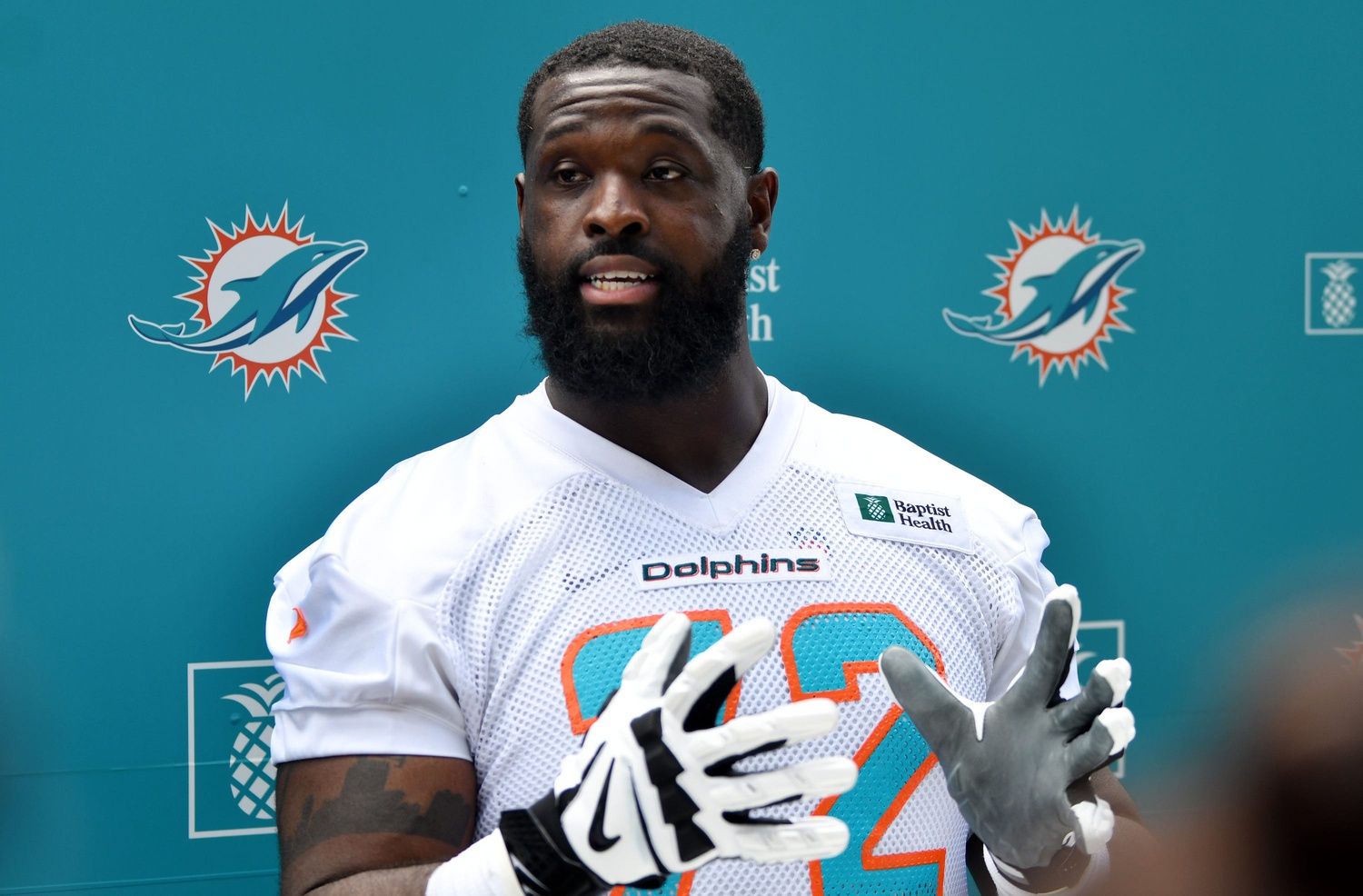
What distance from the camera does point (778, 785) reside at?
1203 millimetres

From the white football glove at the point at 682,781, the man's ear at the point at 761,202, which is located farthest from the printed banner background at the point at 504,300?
the white football glove at the point at 682,781

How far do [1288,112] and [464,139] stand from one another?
A: 1.18 metres

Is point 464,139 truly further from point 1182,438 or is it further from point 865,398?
point 1182,438

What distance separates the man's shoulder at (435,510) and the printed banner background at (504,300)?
0.32 metres

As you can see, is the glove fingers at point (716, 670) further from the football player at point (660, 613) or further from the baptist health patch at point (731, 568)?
the baptist health patch at point (731, 568)

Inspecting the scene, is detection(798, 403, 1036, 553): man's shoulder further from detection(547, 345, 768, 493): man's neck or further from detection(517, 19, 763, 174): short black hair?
detection(517, 19, 763, 174): short black hair

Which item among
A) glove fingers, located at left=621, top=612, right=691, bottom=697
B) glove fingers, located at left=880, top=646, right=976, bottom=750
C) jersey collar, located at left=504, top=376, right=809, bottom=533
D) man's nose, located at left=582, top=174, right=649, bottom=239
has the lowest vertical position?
glove fingers, located at left=880, top=646, right=976, bottom=750

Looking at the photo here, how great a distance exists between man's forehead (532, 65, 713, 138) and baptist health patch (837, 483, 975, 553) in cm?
42

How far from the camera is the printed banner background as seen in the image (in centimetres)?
181

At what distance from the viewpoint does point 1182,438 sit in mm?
2191

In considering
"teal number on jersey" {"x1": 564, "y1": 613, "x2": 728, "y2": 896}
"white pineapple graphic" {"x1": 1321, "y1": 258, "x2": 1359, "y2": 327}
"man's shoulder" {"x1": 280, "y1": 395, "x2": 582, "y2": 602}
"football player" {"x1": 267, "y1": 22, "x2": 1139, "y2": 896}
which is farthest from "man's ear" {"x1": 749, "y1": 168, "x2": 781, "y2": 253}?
"white pineapple graphic" {"x1": 1321, "y1": 258, "x2": 1359, "y2": 327}

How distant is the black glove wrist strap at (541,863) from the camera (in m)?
1.24

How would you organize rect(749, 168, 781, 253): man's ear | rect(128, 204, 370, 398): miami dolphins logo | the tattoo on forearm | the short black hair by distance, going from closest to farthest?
the tattoo on forearm, the short black hair, rect(749, 168, 781, 253): man's ear, rect(128, 204, 370, 398): miami dolphins logo

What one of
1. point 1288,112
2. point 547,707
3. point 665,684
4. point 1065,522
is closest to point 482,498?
point 547,707
